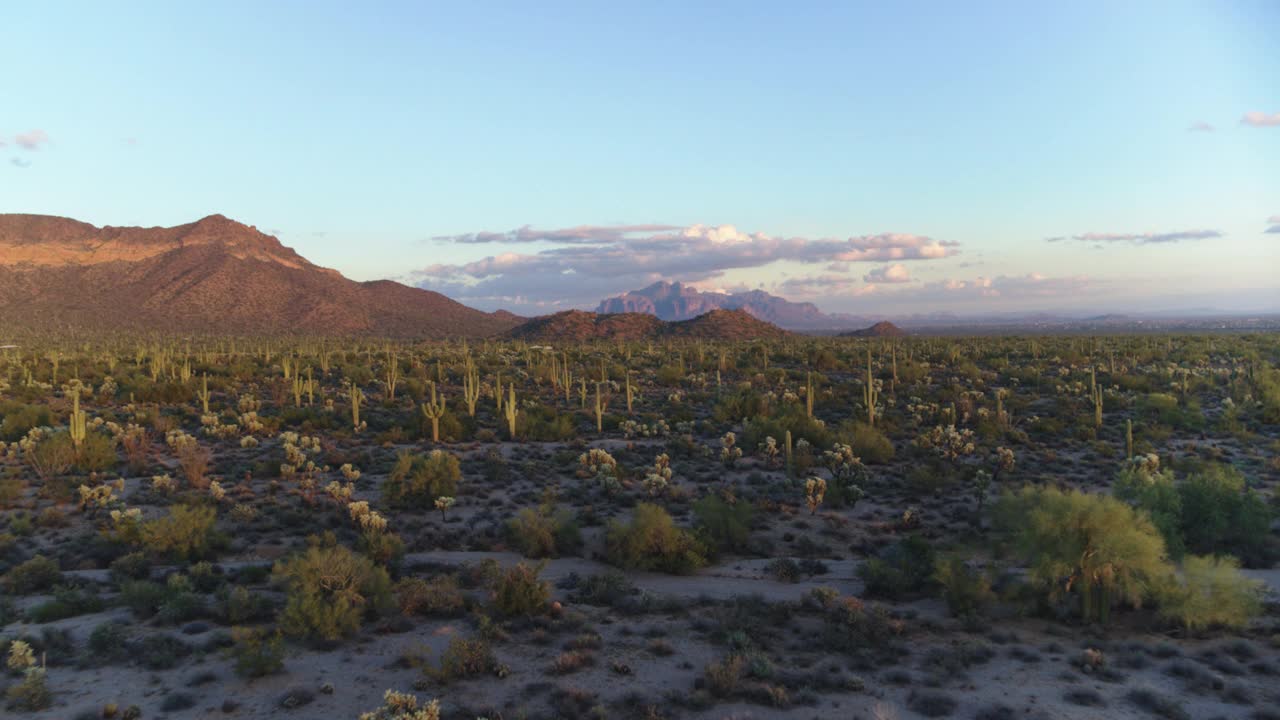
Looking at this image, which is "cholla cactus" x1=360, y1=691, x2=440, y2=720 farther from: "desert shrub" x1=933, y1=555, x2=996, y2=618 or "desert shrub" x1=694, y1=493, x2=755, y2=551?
"desert shrub" x1=933, y1=555, x2=996, y2=618

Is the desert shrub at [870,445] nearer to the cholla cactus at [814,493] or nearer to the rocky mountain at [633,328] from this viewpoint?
the cholla cactus at [814,493]

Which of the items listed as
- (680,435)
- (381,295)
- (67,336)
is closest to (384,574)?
(680,435)

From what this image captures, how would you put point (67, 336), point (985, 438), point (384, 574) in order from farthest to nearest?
point (67, 336)
point (985, 438)
point (384, 574)

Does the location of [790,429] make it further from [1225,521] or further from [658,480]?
[1225,521]

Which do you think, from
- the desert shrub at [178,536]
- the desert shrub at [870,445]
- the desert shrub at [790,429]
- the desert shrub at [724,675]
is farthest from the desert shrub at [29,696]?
the desert shrub at [870,445]

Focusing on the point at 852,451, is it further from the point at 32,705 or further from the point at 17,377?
the point at 17,377

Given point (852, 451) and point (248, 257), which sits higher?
point (248, 257)

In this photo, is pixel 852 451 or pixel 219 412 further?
pixel 219 412
